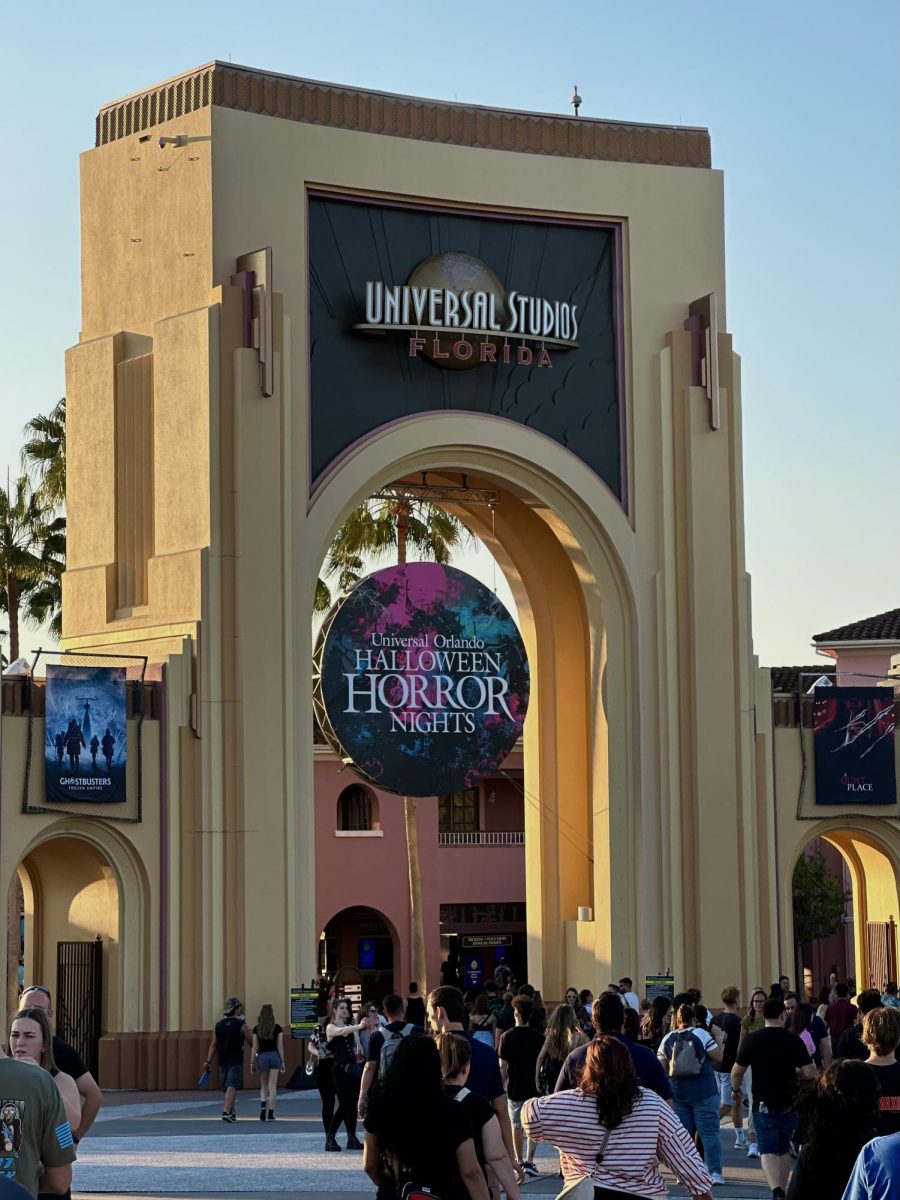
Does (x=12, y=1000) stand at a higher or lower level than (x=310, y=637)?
lower

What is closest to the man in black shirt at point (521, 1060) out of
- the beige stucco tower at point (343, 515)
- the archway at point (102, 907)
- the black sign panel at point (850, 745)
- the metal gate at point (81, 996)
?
the beige stucco tower at point (343, 515)

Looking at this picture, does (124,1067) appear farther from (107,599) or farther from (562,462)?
(562,462)

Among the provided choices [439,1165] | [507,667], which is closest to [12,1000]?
[507,667]

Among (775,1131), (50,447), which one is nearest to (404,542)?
(50,447)

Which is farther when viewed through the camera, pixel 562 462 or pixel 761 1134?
pixel 562 462

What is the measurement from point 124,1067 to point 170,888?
2701 mm

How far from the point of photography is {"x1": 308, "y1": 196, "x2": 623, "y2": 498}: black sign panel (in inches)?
1320

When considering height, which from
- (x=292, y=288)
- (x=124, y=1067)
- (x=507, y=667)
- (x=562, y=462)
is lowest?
(x=124, y=1067)

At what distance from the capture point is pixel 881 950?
38344 millimetres

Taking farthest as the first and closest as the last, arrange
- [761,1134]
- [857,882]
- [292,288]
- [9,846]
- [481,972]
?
[481,972], [857,882], [292,288], [9,846], [761,1134]

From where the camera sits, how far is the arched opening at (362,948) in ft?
173

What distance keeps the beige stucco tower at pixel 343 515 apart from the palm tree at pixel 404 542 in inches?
305

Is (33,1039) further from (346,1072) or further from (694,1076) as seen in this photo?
(346,1072)

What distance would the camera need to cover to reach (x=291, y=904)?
31.9 m
